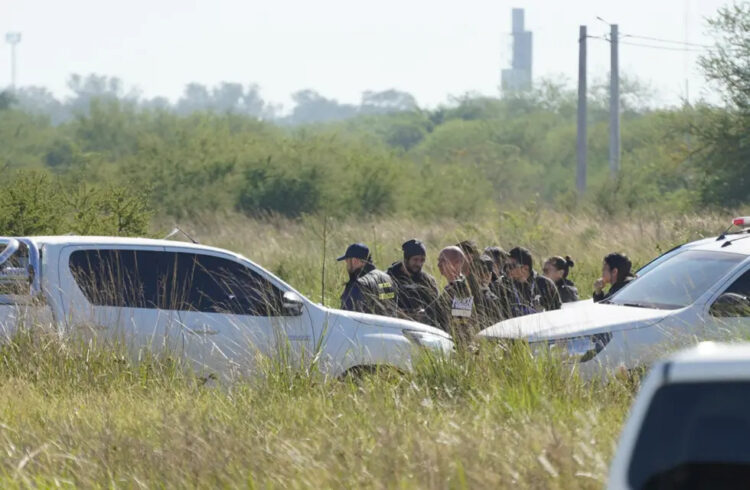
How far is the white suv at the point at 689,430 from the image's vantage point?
3453 millimetres

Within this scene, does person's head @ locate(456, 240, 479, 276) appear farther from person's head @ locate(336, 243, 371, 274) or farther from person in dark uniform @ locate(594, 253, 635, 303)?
person in dark uniform @ locate(594, 253, 635, 303)

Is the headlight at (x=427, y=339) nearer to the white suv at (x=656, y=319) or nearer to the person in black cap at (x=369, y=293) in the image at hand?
the white suv at (x=656, y=319)

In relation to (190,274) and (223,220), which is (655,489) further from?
(223,220)

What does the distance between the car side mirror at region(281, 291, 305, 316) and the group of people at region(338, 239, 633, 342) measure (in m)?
1.16

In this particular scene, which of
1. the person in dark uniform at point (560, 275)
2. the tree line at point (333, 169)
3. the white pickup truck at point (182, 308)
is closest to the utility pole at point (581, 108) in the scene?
the tree line at point (333, 169)

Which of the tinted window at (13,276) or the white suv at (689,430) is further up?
the white suv at (689,430)

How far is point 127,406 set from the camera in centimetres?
869

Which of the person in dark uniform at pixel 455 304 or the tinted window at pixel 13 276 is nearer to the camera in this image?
the tinted window at pixel 13 276

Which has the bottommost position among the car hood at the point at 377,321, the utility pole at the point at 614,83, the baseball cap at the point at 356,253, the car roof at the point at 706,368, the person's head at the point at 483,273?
the car hood at the point at 377,321

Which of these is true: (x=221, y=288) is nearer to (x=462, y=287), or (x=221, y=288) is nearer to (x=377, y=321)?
(x=377, y=321)

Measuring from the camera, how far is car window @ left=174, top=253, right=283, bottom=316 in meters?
10.5

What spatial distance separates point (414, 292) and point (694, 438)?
8947mm

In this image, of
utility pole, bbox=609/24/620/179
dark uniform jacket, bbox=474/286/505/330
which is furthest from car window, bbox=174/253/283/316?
utility pole, bbox=609/24/620/179

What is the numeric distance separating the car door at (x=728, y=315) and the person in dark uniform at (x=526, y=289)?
5.78 feet
